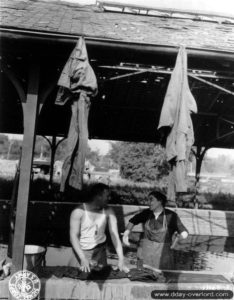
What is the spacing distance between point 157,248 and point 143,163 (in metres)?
41.1

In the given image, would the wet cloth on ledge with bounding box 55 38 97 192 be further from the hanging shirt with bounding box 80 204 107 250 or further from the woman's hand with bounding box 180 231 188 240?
the woman's hand with bounding box 180 231 188 240

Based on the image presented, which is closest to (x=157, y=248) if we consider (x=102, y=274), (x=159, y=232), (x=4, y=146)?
(x=159, y=232)

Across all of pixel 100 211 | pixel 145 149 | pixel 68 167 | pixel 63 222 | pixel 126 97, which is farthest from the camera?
pixel 145 149

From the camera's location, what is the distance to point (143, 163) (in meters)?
46.7

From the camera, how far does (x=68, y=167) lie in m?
4.23

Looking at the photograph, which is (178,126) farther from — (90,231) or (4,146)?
(4,146)

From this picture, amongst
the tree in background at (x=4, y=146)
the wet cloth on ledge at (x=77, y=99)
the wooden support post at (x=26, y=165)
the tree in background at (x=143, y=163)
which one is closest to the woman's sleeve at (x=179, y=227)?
the wet cloth on ledge at (x=77, y=99)

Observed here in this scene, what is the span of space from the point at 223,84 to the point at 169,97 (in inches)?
94.6

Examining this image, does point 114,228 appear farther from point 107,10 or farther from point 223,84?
point 107,10

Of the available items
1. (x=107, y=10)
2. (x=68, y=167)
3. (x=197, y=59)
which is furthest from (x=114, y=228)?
(x=107, y=10)

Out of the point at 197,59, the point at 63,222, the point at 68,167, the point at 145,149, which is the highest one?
the point at 145,149

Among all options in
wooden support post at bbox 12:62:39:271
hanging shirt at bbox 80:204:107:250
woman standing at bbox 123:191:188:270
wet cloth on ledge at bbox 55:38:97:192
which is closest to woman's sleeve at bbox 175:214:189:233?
woman standing at bbox 123:191:188:270

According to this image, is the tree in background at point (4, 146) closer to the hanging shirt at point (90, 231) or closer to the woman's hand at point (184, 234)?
the woman's hand at point (184, 234)

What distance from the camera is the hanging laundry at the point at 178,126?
423cm
